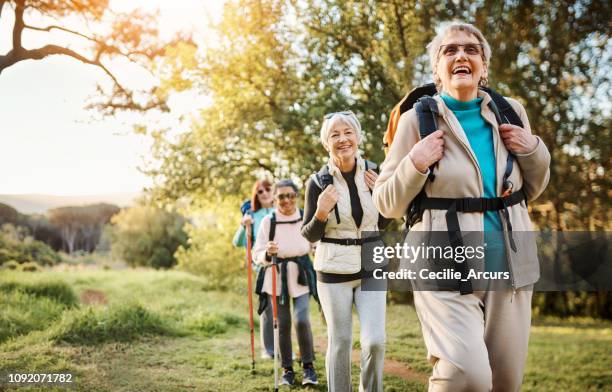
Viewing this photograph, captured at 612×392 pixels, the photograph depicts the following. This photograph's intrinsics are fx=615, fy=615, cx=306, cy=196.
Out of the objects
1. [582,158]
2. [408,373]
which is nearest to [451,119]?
[408,373]

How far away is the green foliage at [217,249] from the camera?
44.3 feet

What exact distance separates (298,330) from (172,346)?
3.08m

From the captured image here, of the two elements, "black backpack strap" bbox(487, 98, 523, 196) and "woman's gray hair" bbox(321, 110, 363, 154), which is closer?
"black backpack strap" bbox(487, 98, 523, 196)

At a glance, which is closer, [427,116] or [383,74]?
[427,116]

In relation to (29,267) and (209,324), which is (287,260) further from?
(29,267)

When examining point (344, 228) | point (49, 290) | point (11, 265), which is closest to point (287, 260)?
point (344, 228)

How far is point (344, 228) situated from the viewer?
4191 mm

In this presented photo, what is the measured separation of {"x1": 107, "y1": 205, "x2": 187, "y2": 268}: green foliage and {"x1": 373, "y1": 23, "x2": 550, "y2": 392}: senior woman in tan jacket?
799 inches

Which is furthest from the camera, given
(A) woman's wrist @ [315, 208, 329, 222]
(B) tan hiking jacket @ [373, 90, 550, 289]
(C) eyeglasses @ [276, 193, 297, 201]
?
(C) eyeglasses @ [276, 193, 297, 201]

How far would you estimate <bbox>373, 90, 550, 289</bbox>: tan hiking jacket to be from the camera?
2.50 m

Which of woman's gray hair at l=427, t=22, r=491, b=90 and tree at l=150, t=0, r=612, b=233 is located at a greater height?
tree at l=150, t=0, r=612, b=233

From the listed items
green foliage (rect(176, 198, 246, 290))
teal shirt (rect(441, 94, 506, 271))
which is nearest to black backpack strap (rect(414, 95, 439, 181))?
teal shirt (rect(441, 94, 506, 271))

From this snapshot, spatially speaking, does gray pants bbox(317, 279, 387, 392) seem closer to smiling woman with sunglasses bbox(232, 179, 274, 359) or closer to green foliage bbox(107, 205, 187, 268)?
smiling woman with sunglasses bbox(232, 179, 274, 359)

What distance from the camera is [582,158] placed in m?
11.2
